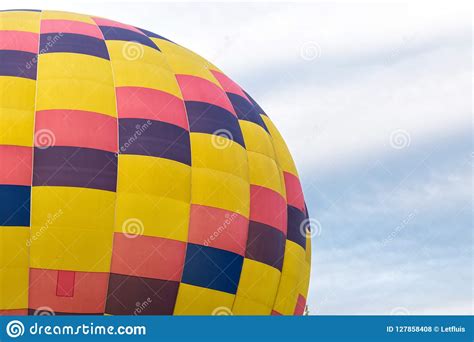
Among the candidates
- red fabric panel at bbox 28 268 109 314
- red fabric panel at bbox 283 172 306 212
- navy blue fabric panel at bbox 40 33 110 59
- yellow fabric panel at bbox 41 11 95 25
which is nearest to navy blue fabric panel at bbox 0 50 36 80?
navy blue fabric panel at bbox 40 33 110 59

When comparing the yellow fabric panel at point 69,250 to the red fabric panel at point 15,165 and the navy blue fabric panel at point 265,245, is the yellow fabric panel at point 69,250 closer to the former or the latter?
the red fabric panel at point 15,165

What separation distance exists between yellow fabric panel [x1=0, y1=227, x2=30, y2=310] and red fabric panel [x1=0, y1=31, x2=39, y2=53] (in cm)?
267

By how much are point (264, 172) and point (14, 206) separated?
142 inches

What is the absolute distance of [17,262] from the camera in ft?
32.1

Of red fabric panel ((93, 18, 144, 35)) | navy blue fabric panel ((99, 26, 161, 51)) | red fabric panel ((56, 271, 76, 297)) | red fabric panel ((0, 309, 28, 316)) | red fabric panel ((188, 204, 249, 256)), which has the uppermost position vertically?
red fabric panel ((93, 18, 144, 35))

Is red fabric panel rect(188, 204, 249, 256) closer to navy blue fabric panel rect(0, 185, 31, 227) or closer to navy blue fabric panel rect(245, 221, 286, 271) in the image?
navy blue fabric panel rect(245, 221, 286, 271)

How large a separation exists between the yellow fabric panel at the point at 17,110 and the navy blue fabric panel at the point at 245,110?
3106mm

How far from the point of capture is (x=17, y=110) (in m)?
10.3

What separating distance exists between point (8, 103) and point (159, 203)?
7.43 feet

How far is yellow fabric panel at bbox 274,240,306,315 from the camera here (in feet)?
38.7

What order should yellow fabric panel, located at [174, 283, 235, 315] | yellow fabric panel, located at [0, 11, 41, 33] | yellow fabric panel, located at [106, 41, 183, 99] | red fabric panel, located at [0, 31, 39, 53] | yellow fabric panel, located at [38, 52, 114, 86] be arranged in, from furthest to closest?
yellow fabric panel, located at [0, 11, 41, 33] < yellow fabric panel, located at [106, 41, 183, 99] < red fabric panel, located at [0, 31, 39, 53] < yellow fabric panel, located at [38, 52, 114, 86] < yellow fabric panel, located at [174, 283, 235, 315]

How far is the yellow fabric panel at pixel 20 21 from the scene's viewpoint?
11.5 metres

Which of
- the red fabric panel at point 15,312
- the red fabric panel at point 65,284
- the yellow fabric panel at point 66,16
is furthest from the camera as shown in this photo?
the yellow fabric panel at point 66,16

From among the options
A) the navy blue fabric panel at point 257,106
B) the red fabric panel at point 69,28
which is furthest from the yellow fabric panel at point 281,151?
the red fabric panel at point 69,28
